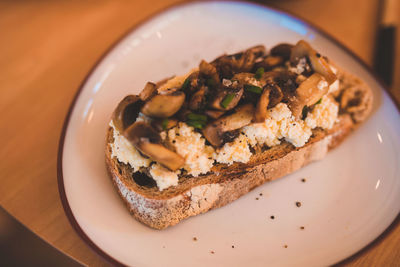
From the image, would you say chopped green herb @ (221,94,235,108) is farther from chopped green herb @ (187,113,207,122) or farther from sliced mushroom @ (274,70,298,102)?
sliced mushroom @ (274,70,298,102)

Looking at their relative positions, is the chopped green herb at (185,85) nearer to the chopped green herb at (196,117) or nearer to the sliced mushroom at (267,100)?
the chopped green herb at (196,117)

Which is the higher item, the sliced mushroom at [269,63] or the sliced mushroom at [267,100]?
the sliced mushroom at [269,63]

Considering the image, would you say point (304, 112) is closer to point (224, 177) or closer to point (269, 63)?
point (269, 63)

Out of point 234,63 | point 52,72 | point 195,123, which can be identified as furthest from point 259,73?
point 52,72

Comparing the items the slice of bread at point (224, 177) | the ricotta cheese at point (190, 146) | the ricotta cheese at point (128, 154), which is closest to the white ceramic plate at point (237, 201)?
the slice of bread at point (224, 177)

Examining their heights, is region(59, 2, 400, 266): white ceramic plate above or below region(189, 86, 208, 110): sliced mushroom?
below

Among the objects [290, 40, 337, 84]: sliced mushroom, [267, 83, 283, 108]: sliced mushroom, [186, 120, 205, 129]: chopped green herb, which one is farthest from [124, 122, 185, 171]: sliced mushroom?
[290, 40, 337, 84]: sliced mushroom

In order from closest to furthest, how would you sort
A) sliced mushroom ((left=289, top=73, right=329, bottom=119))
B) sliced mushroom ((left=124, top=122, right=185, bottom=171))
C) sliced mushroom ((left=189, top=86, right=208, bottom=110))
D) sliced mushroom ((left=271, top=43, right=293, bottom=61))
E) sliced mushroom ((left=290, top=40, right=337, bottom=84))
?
sliced mushroom ((left=124, top=122, right=185, bottom=171)) → sliced mushroom ((left=189, top=86, right=208, bottom=110)) → sliced mushroom ((left=289, top=73, right=329, bottom=119)) → sliced mushroom ((left=290, top=40, right=337, bottom=84)) → sliced mushroom ((left=271, top=43, right=293, bottom=61))

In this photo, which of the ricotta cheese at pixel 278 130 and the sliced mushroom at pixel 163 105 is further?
the ricotta cheese at pixel 278 130

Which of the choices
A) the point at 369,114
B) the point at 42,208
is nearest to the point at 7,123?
the point at 42,208
